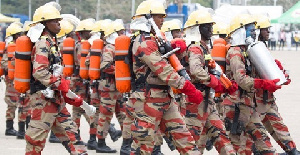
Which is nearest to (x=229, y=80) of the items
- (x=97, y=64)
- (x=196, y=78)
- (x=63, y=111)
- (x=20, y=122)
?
(x=196, y=78)

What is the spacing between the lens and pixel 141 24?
879cm

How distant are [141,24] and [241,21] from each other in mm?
1970

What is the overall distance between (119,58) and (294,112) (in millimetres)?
9836

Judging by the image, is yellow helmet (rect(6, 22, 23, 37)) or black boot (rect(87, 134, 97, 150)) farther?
yellow helmet (rect(6, 22, 23, 37))

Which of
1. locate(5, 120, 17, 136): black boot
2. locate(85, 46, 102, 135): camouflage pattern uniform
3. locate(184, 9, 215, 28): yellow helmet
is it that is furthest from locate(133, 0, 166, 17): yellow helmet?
locate(5, 120, 17, 136): black boot

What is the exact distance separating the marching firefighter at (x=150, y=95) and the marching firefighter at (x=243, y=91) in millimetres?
1422

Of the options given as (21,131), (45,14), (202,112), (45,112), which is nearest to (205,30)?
(202,112)

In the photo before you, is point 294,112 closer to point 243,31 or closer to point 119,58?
point 243,31

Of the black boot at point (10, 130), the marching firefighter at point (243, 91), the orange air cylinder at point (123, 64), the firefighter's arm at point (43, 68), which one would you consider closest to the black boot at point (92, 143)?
the black boot at point (10, 130)

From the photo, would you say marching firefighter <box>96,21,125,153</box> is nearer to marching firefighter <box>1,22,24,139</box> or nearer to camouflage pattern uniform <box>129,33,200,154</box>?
marching firefighter <box>1,22,24,139</box>

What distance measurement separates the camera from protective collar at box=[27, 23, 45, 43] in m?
9.15

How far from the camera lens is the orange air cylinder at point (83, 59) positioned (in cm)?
1326

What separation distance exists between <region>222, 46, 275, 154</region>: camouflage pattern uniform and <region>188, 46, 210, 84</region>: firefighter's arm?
0.65 metres

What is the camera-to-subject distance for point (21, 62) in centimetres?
919
